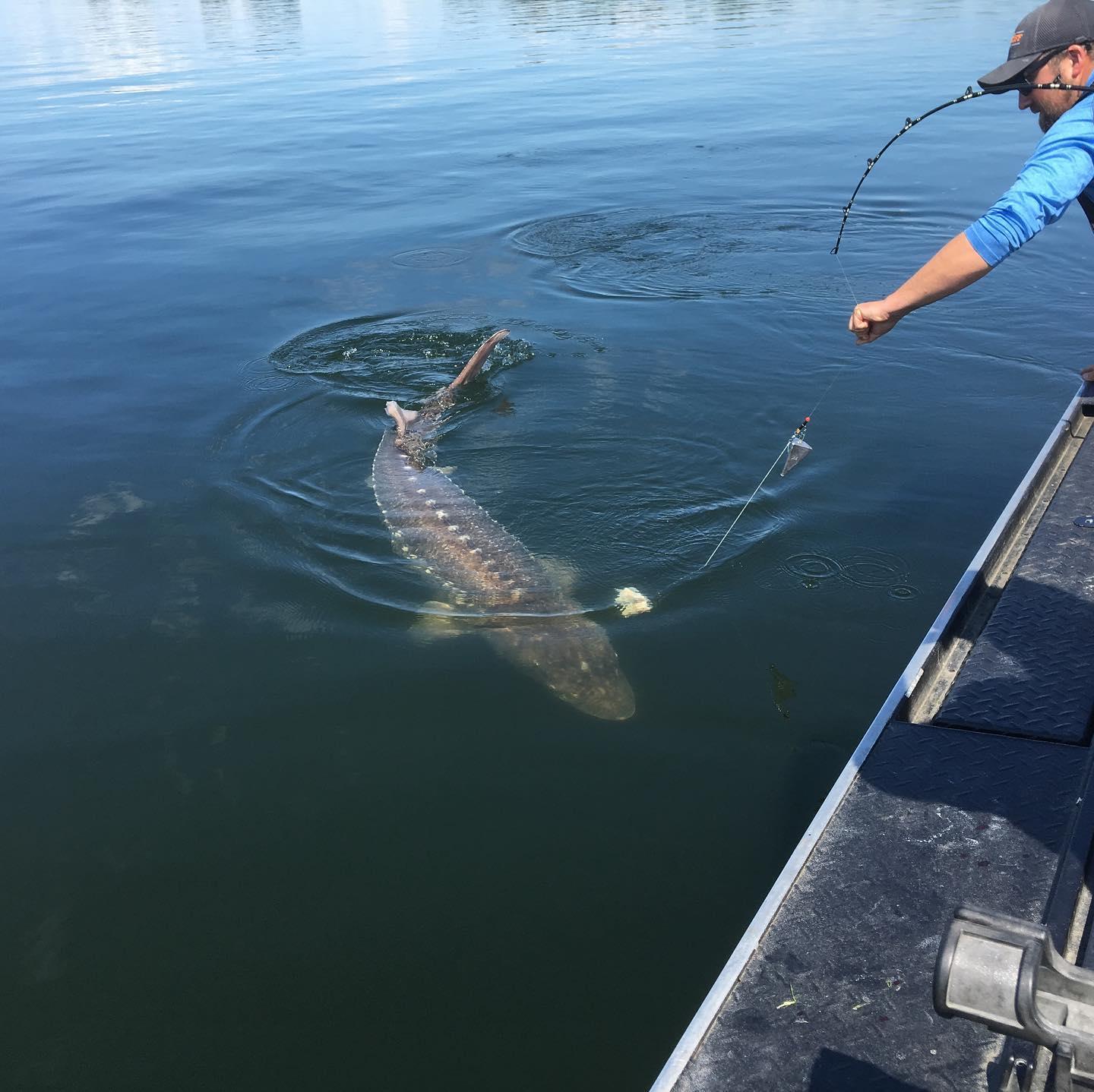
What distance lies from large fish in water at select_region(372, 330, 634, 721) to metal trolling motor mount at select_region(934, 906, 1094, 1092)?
14.5ft

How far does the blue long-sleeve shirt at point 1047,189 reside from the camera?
386cm

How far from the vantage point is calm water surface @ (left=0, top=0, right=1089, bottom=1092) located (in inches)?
191

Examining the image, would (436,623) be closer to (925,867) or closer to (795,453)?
(795,453)

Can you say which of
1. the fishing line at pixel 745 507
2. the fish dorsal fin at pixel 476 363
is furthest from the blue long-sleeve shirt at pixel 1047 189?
the fish dorsal fin at pixel 476 363

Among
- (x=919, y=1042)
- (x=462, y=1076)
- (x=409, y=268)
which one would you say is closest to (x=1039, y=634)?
(x=919, y=1042)

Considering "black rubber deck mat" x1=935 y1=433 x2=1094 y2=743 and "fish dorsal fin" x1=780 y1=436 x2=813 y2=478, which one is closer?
"black rubber deck mat" x1=935 y1=433 x2=1094 y2=743

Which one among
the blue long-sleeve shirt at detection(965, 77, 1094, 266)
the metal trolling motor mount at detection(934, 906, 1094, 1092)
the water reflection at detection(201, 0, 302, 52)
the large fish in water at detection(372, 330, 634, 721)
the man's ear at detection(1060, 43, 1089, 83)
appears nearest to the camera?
the metal trolling motor mount at detection(934, 906, 1094, 1092)

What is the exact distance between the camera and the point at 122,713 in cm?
673

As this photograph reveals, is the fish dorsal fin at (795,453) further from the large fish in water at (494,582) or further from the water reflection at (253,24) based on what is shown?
the water reflection at (253,24)

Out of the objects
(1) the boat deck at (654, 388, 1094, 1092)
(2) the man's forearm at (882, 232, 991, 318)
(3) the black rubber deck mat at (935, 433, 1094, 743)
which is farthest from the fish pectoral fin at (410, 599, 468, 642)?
(2) the man's forearm at (882, 232, 991, 318)

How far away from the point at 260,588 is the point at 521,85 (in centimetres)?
2823

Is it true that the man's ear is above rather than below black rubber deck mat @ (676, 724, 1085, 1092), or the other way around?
above

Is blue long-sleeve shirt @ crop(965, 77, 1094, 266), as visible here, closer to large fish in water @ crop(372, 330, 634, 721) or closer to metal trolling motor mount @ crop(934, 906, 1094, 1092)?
metal trolling motor mount @ crop(934, 906, 1094, 1092)

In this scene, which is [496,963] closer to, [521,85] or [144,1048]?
[144,1048]
